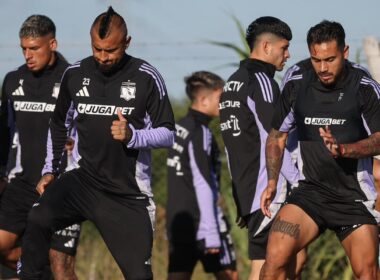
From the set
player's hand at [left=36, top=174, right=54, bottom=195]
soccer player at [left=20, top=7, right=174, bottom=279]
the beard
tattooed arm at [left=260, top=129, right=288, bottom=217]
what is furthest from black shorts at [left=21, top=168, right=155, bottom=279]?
tattooed arm at [left=260, top=129, right=288, bottom=217]

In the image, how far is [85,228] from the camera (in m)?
14.7

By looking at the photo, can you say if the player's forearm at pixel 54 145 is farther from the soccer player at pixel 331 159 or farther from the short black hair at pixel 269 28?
the short black hair at pixel 269 28

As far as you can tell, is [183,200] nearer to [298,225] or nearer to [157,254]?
[157,254]

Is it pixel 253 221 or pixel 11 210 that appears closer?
pixel 253 221

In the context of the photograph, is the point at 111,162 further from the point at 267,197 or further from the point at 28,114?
the point at 28,114

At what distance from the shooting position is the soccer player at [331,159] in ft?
27.7

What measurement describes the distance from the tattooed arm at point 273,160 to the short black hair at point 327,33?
801 millimetres

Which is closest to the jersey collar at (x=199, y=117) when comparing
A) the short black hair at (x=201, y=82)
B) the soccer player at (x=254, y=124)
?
the short black hair at (x=201, y=82)

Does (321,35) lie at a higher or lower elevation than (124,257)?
higher

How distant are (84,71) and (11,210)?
6.86 feet

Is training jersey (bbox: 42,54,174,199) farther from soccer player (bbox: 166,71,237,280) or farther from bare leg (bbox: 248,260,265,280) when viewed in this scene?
soccer player (bbox: 166,71,237,280)

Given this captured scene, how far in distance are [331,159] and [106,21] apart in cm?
199

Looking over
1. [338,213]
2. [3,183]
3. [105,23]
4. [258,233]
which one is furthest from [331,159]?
[3,183]

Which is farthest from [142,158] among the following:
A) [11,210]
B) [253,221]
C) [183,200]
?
[183,200]
